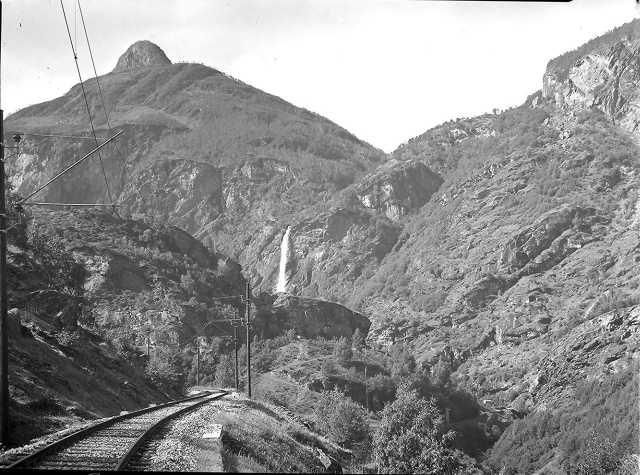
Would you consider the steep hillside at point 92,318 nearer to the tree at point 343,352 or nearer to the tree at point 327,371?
the tree at point 327,371

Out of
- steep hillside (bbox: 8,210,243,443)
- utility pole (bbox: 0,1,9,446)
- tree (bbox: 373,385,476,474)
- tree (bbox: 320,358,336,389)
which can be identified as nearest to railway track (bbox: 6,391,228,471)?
utility pole (bbox: 0,1,9,446)

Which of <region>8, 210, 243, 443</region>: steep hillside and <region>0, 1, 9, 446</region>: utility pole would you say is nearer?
<region>0, 1, 9, 446</region>: utility pole

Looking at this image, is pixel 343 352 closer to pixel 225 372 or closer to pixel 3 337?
pixel 225 372

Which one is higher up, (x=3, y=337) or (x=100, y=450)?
(x=3, y=337)

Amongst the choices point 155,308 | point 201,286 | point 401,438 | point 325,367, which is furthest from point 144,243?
point 401,438

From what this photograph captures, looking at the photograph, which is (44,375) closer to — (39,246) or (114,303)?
(39,246)

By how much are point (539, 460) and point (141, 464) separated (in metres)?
173

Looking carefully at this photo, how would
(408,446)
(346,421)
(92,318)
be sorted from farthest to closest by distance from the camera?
(346,421), (92,318), (408,446)

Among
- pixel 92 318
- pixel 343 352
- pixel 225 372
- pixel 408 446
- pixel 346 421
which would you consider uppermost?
pixel 92 318

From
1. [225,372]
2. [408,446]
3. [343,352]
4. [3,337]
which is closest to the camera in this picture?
[3,337]

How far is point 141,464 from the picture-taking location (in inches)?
642

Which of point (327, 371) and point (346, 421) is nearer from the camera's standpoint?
point (346, 421)

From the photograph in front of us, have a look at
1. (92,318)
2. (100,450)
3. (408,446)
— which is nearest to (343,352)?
(92,318)

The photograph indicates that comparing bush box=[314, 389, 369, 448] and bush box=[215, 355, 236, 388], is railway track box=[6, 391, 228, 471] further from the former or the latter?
bush box=[215, 355, 236, 388]
